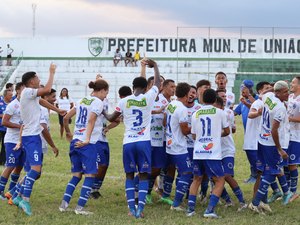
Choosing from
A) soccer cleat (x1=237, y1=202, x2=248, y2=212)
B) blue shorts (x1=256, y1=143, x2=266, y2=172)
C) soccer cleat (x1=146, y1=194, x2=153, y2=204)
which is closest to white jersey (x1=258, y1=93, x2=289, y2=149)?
blue shorts (x1=256, y1=143, x2=266, y2=172)

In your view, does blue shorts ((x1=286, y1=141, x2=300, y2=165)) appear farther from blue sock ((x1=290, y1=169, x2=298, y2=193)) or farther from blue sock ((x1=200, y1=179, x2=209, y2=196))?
blue sock ((x1=200, y1=179, x2=209, y2=196))

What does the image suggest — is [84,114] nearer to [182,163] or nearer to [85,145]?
[85,145]

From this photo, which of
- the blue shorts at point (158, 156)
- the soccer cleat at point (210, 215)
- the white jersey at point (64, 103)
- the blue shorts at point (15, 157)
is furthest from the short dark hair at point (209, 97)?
the white jersey at point (64, 103)

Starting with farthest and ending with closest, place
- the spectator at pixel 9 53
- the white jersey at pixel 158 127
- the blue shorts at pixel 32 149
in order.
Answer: the spectator at pixel 9 53 → the white jersey at pixel 158 127 → the blue shorts at pixel 32 149

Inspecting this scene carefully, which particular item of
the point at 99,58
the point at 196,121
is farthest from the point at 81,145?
the point at 99,58

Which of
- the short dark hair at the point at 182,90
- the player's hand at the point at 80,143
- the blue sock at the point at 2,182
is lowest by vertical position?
the blue sock at the point at 2,182

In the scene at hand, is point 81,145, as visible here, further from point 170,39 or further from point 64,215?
point 170,39

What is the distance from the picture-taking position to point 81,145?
9.81 metres

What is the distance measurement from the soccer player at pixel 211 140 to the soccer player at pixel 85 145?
156 cm

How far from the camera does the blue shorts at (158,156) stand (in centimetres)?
1074

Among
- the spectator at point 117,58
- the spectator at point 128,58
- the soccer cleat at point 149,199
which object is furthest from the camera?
the spectator at point 117,58

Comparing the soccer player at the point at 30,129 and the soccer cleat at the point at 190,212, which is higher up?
the soccer player at the point at 30,129

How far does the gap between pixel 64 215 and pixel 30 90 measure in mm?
1976

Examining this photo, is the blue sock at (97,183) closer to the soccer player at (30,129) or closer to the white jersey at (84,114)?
the white jersey at (84,114)
